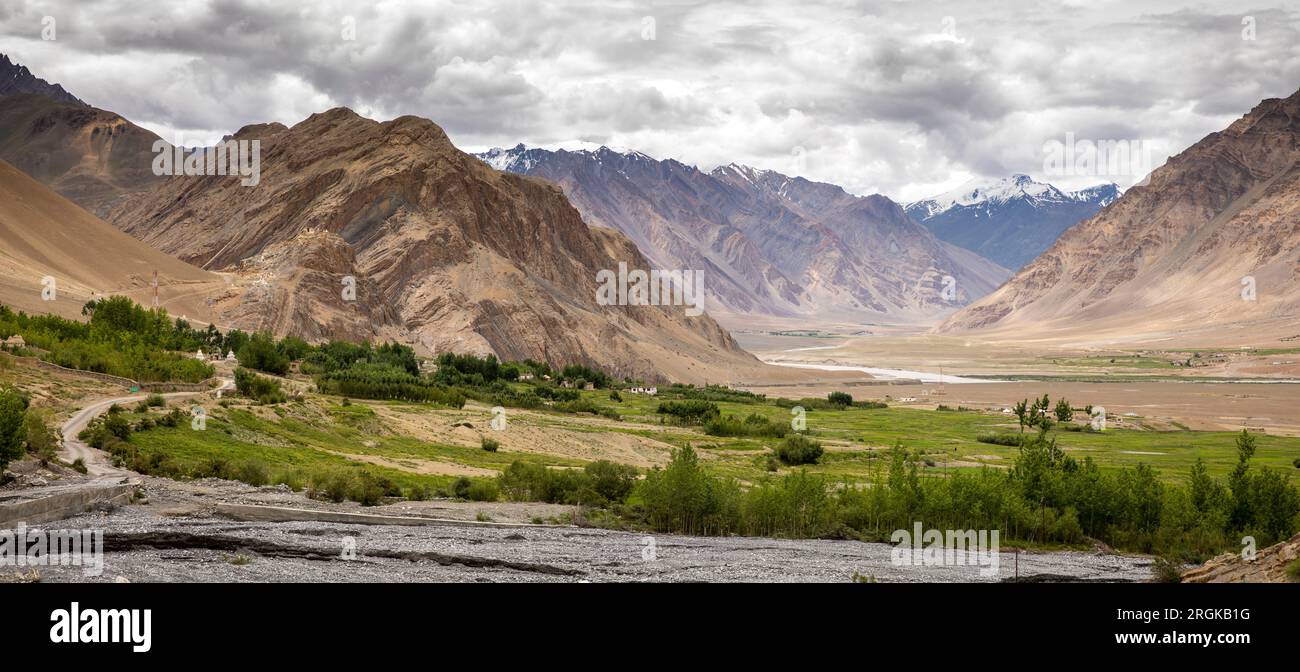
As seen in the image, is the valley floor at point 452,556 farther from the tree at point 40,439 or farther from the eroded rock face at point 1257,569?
the eroded rock face at point 1257,569

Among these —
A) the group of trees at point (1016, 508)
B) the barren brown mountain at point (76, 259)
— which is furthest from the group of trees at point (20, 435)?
the barren brown mountain at point (76, 259)

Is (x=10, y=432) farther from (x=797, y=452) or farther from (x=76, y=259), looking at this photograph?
(x=76, y=259)

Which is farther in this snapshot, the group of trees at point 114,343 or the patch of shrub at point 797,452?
the patch of shrub at point 797,452

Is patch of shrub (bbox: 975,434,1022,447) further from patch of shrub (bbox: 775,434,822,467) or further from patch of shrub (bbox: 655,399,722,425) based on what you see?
patch of shrub (bbox: 655,399,722,425)

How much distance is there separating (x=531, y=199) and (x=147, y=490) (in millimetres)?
151395

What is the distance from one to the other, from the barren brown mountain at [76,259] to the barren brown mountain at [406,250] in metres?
5.94

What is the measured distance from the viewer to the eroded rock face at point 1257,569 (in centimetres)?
2247

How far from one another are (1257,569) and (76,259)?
11915cm

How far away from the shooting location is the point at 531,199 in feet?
599

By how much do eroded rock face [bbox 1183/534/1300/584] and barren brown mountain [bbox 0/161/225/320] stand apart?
9220cm

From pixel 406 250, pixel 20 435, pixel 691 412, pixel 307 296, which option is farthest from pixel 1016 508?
pixel 406 250

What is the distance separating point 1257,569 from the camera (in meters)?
23.5

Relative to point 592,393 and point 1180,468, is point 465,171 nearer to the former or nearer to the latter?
point 592,393
